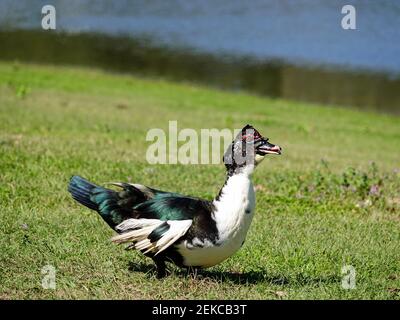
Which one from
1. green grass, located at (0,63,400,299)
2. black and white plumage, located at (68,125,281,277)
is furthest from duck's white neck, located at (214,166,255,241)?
green grass, located at (0,63,400,299)

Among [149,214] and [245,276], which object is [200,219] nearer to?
[149,214]

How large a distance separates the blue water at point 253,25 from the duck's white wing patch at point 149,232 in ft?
71.8

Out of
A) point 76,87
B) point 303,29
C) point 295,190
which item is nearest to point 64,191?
point 295,190

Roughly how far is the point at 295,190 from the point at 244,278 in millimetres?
3771

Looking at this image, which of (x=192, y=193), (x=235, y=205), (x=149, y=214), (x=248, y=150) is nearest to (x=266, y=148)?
(x=248, y=150)

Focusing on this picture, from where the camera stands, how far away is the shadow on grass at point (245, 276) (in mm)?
6387

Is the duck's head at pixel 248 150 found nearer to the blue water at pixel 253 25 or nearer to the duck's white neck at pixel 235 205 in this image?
the duck's white neck at pixel 235 205

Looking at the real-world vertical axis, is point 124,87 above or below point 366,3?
below

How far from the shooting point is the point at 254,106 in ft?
70.9

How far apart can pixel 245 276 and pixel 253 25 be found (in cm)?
2542

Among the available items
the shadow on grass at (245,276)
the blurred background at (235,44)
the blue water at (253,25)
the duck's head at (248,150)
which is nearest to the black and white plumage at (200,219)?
the duck's head at (248,150)

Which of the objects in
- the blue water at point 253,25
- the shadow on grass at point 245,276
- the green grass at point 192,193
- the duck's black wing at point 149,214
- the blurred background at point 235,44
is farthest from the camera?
the blue water at point 253,25

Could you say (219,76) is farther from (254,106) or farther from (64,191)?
(64,191)

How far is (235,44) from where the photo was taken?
1142 inches
